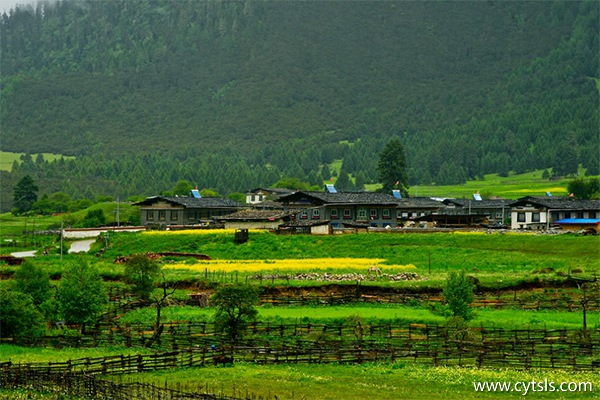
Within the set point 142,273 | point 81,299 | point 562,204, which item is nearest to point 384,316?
point 142,273

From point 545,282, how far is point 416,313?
14.3m

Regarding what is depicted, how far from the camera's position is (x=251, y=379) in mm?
47594

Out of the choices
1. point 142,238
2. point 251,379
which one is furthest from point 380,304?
point 142,238

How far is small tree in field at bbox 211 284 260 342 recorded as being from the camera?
57594 millimetres

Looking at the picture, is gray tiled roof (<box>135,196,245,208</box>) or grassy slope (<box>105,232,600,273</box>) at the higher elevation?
gray tiled roof (<box>135,196,245,208</box>)

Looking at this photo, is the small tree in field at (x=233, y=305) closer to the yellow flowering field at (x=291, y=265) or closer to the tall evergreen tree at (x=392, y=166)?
the yellow flowering field at (x=291, y=265)

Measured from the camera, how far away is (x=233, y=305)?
191 feet

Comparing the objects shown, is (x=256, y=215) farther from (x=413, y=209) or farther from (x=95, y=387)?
(x=95, y=387)

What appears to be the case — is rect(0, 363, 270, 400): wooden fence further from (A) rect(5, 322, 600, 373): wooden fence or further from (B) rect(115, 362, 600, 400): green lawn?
(A) rect(5, 322, 600, 373): wooden fence

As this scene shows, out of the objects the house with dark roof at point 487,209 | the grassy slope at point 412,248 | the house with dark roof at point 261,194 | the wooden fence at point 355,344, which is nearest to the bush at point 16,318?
the wooden fence at point 355,344

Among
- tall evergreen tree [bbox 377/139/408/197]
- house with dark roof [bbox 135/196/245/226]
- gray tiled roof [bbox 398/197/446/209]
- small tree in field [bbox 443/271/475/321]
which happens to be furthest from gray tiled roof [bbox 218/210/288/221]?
tall evergreen tree [bbox 377/139/408/197]

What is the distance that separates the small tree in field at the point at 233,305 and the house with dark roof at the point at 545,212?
73.3 metres

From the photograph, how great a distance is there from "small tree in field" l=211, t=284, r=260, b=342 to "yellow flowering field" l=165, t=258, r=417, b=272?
89.5ft

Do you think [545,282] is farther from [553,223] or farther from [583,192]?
[583,192]
